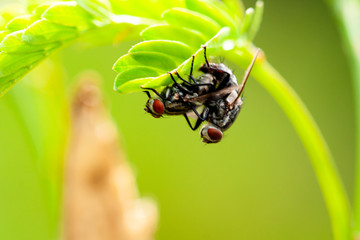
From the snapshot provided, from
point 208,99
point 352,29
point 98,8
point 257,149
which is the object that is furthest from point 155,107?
point 257,149

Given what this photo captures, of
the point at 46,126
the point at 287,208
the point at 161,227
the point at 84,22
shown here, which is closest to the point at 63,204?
the point at 46,126

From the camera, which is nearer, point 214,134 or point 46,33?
point 46,33

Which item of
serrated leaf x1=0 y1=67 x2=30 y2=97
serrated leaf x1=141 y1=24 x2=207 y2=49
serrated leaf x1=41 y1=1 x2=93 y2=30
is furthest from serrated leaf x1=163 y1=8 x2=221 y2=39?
serrated leaf x1=0 y1=67 x2=30 y2=97

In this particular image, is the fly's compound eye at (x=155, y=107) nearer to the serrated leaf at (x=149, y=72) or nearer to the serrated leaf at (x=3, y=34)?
the serrated leaf at (x=149, y=72)

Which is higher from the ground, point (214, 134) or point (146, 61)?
point (146, 61)

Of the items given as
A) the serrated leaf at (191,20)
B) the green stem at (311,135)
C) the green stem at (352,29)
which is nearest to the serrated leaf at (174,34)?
the serrated leaf at (191,20)

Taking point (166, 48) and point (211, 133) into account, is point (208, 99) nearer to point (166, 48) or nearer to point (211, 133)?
point (211, 133)

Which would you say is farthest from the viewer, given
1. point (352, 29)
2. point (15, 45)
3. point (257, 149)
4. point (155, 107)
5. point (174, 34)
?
point (257, 149)

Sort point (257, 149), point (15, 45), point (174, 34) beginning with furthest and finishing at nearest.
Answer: point (257, 149)
point (174, 34)
point (15, 45)

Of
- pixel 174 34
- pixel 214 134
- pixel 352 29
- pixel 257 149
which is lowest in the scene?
pixel 257 149
